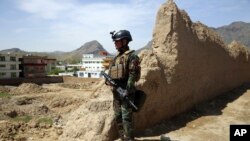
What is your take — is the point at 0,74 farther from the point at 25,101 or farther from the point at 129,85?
the point at 129,85

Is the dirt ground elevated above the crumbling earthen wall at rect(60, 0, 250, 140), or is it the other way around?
the crumbling earthen wall at rect(60, 0, 250, 140)

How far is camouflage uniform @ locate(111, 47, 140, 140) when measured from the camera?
209 inches

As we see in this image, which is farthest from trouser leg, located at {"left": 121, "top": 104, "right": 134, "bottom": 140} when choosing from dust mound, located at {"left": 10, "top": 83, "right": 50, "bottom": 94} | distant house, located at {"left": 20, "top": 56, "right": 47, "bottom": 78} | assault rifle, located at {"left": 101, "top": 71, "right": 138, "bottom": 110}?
distant house, located at {"left": 20, "top": 56, "right": 47, "bottom": 78}

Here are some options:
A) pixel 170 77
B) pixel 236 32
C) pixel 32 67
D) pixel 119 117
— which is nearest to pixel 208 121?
pixel 170 77

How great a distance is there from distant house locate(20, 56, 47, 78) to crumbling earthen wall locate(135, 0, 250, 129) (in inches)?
1384

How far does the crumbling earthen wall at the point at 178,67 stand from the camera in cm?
774

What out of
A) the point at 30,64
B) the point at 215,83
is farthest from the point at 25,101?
the point at 30,64

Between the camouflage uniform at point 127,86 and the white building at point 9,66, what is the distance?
36.0m

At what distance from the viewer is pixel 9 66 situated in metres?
39.1

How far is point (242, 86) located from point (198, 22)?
4713 millimetres

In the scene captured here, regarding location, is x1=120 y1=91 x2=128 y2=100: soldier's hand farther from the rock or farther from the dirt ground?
the rock

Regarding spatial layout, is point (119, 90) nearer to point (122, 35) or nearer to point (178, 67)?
point (122, 35)

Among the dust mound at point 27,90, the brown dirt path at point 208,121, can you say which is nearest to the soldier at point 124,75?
the brown dirt path at point 208,121

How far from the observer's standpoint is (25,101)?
63.8 feet
